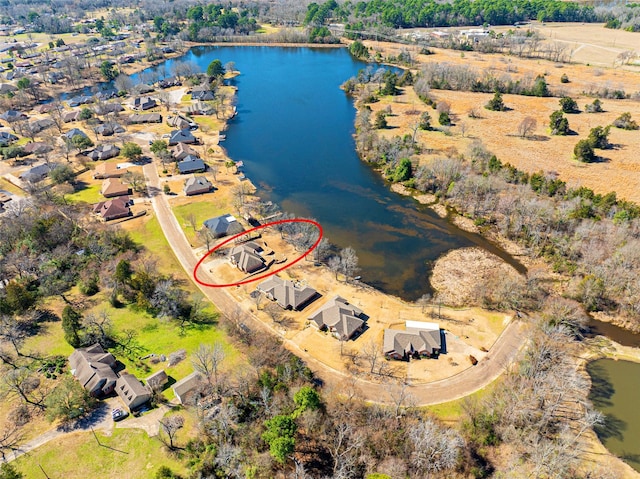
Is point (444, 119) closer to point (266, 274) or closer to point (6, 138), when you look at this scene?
point (266, 274)

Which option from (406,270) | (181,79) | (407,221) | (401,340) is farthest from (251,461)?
(181,79)

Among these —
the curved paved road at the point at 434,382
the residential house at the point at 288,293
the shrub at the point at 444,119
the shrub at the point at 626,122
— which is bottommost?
the curved paved road at the point at 434,382

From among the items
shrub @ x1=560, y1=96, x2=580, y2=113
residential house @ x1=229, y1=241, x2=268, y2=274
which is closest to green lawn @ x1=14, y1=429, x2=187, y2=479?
residential house @ x1=229, y1=241, x2=268, y2=274

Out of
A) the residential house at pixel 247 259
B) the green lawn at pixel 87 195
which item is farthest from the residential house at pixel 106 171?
the residential house at pixel 247 259

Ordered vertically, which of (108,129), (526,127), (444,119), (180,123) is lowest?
(108,129)

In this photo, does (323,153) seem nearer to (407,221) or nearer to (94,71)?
(407,221)

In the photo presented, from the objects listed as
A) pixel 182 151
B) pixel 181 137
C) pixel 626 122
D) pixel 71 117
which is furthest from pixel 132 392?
pixel 626 122

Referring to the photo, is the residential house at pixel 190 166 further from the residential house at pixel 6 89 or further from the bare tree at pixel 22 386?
the residential house at pixel 6 89
